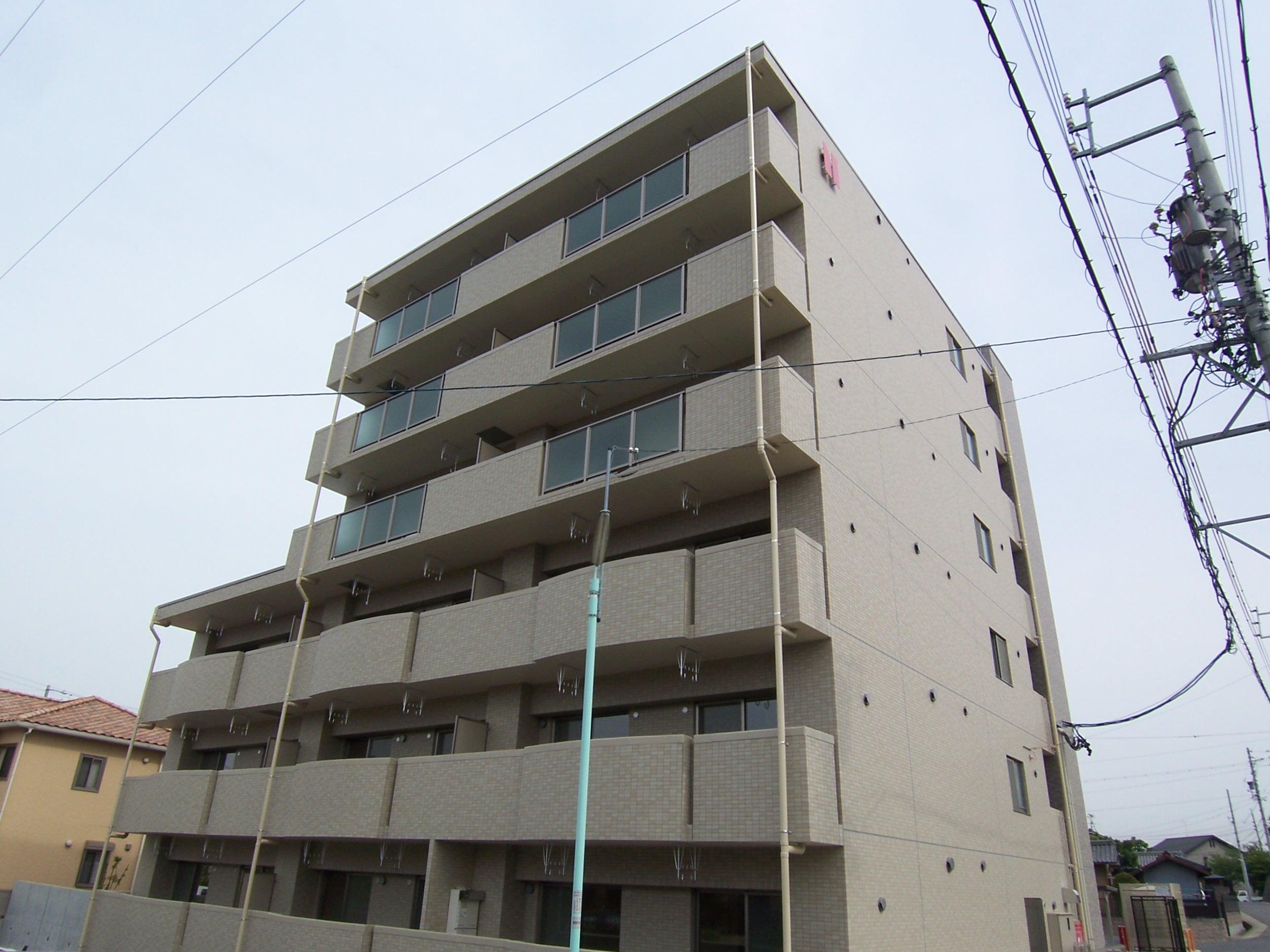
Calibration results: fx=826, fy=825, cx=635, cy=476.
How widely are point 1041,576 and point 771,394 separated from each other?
15.3m

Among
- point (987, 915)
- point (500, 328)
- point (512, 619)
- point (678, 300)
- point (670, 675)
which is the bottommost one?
point (987, 915)

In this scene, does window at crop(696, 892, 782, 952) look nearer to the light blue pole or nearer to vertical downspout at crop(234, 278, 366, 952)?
the light blue pole

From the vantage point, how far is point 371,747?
18.1 m

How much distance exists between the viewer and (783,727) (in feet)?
34.6

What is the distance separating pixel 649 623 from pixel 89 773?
24573 millimetres

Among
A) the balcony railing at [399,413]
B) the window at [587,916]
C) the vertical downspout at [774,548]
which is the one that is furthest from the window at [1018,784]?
the balcony railing at [399,413]

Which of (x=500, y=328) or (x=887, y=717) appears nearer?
(x=887, y=717)

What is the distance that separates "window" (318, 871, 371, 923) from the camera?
16.1 metres

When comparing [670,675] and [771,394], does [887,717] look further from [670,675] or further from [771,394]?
[771,394]

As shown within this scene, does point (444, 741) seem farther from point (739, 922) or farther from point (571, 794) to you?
point (739, 922)

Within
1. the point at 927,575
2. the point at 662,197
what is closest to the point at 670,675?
the point at 927,575

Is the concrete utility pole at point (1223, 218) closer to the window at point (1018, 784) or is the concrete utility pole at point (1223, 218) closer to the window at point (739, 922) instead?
the window at point (739, 922)

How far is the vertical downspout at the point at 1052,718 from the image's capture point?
19.4m

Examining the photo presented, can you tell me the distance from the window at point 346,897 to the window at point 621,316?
11007mm
